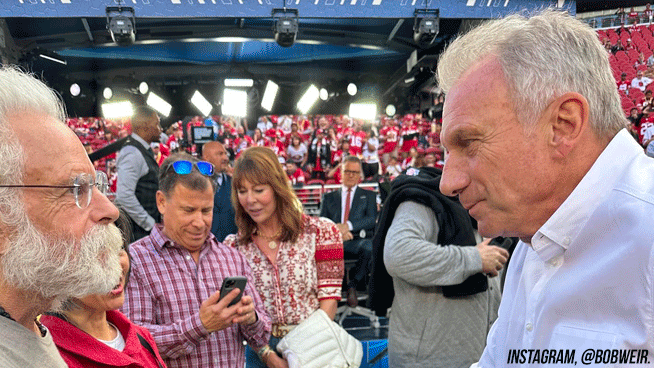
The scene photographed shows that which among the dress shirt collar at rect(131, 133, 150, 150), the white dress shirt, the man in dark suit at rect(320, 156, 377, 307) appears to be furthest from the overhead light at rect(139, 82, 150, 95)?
the white dress shirt

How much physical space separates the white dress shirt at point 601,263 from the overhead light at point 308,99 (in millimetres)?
9993

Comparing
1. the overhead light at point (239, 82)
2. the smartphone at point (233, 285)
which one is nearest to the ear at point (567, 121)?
the smartphone at point (233, 285)

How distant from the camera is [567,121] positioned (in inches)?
46.3

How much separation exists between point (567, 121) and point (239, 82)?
10.0m

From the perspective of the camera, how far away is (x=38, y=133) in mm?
1261

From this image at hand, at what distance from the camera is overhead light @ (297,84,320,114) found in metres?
11.1

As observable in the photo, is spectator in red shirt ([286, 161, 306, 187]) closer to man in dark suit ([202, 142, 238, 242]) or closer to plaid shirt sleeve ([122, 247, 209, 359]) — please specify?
man in dark suit ([202, 142, 238, 242])

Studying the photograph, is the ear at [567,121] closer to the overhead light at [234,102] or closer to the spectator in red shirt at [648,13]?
the spectator in red shirt at [648,13]

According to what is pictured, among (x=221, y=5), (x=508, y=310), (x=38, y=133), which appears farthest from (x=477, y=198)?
(x=221, y=5)

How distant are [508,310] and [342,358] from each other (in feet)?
4.58

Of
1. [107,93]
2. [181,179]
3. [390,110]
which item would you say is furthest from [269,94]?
[181,179]

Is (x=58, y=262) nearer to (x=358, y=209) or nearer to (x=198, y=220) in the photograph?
(x=198, y=220)

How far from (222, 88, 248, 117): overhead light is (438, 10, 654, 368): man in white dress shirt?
31.6ft

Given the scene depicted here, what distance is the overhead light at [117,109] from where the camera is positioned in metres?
10.1
